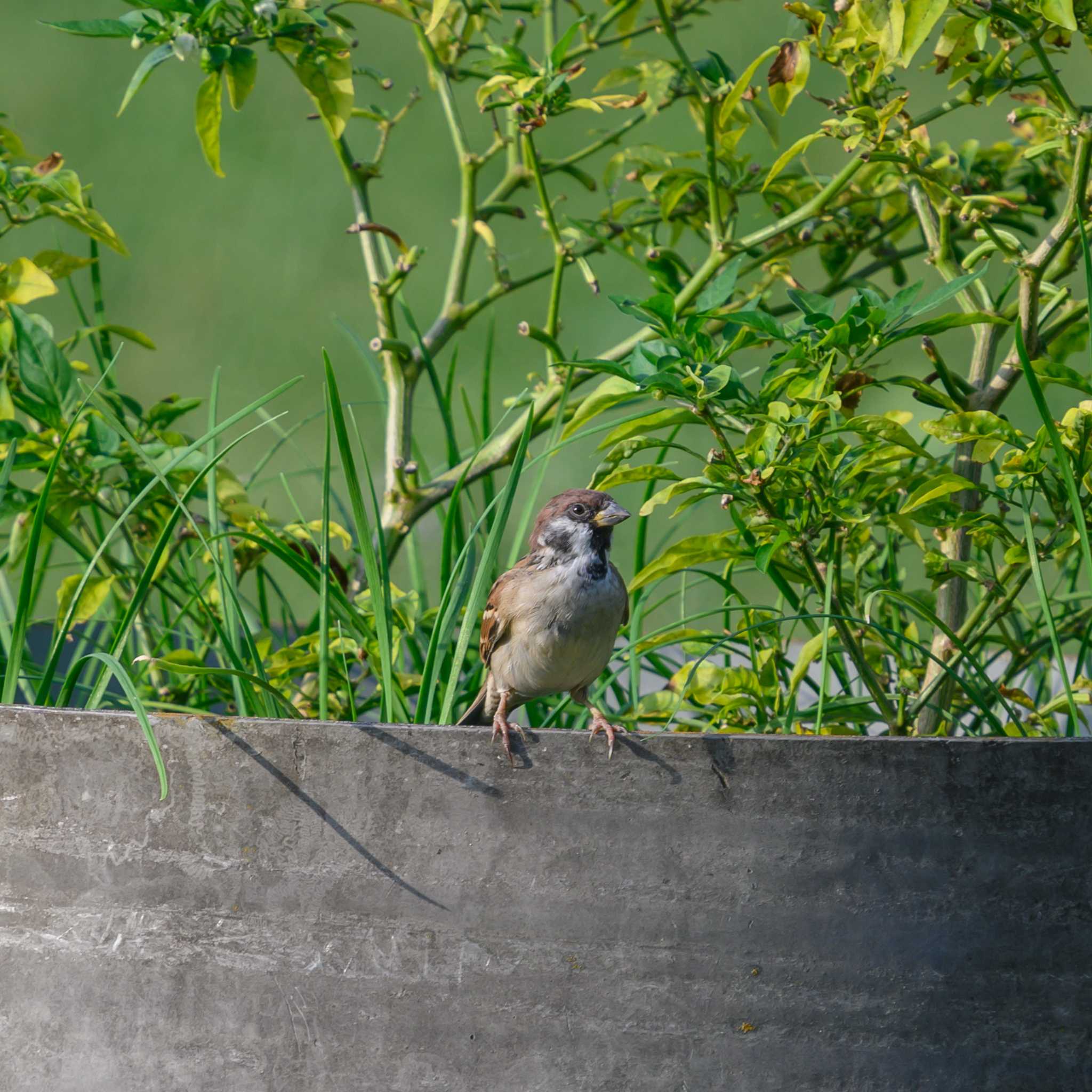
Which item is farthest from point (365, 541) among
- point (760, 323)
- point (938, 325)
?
point (938, 325)

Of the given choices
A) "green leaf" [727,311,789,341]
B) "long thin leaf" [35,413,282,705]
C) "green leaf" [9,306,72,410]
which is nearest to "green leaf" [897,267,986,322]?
"green leaf" [727,311,789,341]

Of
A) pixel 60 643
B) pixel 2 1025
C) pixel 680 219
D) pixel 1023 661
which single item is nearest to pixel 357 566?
pixel 60 643

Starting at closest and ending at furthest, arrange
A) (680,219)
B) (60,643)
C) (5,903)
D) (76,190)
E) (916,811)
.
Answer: (916,811)
(5,903)
(60,643)
(76,190)
(680,219)

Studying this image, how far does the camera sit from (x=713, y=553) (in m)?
1.64

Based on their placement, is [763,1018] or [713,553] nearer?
[763,1018]

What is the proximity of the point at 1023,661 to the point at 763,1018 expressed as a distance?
830 mm

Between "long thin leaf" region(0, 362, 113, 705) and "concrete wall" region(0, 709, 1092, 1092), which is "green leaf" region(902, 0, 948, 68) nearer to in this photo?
"concrete wall" region(0, 709, 1092, 1092)

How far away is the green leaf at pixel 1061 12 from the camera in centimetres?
130

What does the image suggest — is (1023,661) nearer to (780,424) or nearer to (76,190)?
(780,424)

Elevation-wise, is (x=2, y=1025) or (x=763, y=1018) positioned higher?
(x=763, y=1018)

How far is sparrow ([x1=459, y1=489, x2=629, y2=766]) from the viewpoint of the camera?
183 centimetres

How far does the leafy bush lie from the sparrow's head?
0.44 ft

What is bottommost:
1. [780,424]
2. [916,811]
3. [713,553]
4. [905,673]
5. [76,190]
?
[916,811]

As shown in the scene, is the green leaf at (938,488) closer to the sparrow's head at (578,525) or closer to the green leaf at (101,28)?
the sparrow's head at (578,525)
